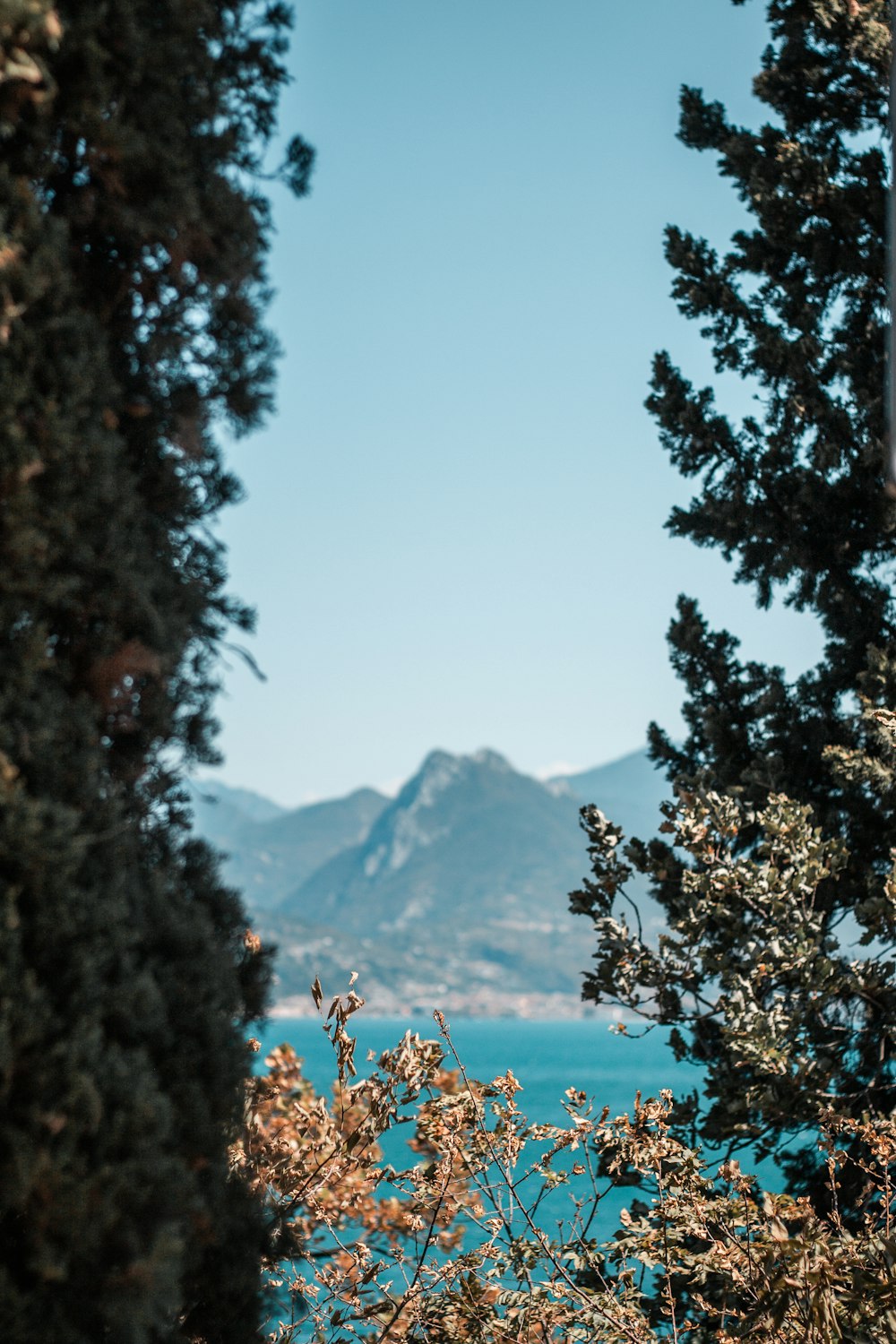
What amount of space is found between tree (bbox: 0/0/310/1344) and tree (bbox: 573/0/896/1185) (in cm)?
264

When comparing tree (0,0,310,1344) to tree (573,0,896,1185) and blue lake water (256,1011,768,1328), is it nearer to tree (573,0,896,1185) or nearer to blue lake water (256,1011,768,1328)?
blue lake water (256,1011,768,1328)

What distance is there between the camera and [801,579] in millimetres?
6766

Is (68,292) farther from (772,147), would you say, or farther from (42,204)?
(772,147)

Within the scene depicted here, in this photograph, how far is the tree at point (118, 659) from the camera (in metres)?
2.61

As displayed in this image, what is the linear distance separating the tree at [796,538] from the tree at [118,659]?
104 inches

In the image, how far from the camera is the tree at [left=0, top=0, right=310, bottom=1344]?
8.57ft

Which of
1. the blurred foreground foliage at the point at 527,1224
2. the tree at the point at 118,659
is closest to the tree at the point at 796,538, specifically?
the blurred foreground foliage at the point at 527,1224

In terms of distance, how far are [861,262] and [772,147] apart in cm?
92

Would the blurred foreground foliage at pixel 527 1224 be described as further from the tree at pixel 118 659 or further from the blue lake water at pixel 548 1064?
the blue lake water at pixel 548 1064

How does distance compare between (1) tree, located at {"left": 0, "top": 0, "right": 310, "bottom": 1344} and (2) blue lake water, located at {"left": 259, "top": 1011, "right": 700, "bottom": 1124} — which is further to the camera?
(2) blue lake water, located at {"left": 259, "top": 1011, "right": 700, "bottom": 1124}

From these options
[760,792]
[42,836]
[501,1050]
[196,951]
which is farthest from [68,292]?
[501,1050]

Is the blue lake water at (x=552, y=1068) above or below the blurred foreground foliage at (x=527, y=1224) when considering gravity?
below

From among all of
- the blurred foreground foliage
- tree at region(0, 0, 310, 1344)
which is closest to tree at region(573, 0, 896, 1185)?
the blurred foreground foliage

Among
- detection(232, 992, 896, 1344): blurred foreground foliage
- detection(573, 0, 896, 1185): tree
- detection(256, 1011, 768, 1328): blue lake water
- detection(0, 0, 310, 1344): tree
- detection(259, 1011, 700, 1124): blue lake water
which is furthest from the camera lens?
detection(259, 1011, 700, 1124): blue lake water
